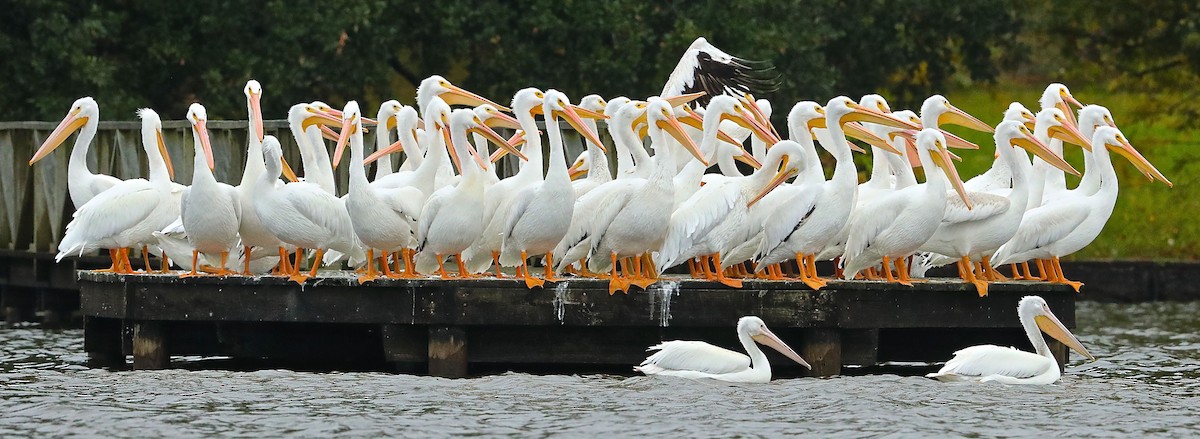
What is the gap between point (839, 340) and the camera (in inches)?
551

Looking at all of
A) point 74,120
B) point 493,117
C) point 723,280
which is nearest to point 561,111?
point 493,117

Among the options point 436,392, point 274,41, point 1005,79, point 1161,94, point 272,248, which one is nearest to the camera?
point 436,392

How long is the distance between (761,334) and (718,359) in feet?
1.07

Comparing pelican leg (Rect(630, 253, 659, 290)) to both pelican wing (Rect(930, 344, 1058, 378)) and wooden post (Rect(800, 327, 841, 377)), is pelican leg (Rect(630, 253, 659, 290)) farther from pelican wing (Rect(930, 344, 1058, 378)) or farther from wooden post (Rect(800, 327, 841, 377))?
pelican wing (Rect(930, 344, 1058, 378))

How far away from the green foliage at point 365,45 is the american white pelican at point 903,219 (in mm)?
9303

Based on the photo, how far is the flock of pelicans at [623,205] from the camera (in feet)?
45.6

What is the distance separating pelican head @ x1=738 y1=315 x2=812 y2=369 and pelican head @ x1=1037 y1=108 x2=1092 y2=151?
3454 millimetres

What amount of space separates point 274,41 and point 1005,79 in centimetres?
1672

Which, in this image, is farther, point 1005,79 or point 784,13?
point 1005,79

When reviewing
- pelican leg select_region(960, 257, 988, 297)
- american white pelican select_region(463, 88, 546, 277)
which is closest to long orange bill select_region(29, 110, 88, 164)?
american white pelican select_region(463, 88, 546, 277)

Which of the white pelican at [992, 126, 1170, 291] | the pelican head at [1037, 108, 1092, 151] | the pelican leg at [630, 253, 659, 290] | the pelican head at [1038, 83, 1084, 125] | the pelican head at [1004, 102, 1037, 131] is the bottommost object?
the pelican leg at [630, 253, 659, 290]

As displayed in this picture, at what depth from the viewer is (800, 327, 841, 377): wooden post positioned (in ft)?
45.9

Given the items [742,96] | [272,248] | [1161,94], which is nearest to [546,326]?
[272,248]

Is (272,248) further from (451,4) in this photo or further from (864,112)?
(451,4)
